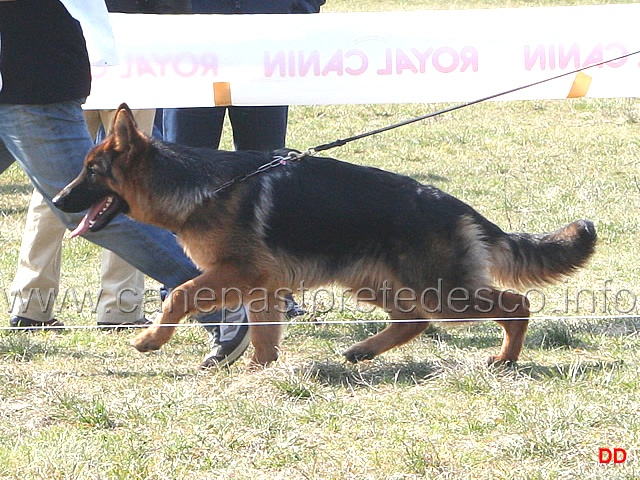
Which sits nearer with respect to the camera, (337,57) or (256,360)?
(256,360)

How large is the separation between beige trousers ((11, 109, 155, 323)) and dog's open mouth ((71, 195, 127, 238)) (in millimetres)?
967

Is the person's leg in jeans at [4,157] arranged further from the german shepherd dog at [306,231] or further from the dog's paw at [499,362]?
the dog's paw at [499,362]

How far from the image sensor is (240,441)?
3.29 metres

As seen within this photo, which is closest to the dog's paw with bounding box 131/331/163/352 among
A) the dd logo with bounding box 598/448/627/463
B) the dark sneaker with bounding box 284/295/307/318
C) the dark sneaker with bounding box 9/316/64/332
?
the dark sneaker with bounding box 9/316/64/332

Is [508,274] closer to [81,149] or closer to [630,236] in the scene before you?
[81,149]

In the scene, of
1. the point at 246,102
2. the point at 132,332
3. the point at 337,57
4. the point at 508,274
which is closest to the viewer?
the point at 508,274

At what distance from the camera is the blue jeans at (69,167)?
407cm

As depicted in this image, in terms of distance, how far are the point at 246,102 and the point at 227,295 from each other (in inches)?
81.4

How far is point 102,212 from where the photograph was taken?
416 centimetres

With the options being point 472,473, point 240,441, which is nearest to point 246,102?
point 240,441

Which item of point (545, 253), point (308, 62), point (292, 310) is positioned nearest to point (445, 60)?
point (308, 62)

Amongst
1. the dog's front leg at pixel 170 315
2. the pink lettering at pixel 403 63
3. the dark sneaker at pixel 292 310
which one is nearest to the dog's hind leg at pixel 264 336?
the dog's front leg at pixel 170 315

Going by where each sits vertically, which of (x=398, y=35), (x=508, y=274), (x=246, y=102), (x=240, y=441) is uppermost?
(x=398, y=35)

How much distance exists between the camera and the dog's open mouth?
415cm
